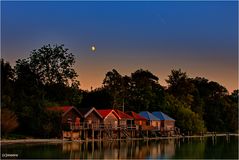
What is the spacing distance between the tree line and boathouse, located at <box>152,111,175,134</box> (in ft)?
13.0

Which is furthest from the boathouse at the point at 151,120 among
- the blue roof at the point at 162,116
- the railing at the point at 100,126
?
the blue roof at the point at 162,116

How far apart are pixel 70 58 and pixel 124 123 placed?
47.5 feet

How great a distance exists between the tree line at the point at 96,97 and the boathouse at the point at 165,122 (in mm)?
3962

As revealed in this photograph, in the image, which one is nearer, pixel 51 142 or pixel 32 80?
pixel 51 142

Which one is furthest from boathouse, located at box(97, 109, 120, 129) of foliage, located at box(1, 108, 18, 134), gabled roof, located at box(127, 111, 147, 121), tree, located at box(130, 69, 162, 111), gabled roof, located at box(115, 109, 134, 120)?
foliage, located at box(1, 108, 18, 134)

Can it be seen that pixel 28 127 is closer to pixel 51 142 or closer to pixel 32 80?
pixel 51 142

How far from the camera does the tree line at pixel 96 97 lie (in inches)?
2554

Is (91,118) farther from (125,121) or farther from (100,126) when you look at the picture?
(125,121)

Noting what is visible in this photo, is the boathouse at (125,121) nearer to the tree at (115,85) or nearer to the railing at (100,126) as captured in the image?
the railing at (100,126)

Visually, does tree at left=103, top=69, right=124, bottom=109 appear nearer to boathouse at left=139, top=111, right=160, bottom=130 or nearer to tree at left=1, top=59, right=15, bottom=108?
boathouse at left=139, top=111, right=160, bottom=130

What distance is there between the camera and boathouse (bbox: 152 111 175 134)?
312 feet

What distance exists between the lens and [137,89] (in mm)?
101438

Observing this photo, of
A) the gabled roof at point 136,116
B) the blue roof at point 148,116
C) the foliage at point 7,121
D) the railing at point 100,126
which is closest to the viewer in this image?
the foliage at point 7,121

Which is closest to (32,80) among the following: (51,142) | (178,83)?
(51,142)
